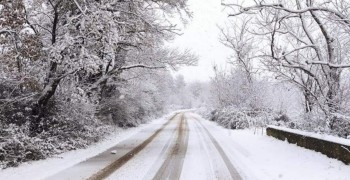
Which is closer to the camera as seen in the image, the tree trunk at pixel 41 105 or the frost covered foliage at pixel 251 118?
the tree trunk at pixel 41 105

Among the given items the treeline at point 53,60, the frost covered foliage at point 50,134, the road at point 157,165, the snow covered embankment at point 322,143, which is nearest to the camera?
the road at point 157,165

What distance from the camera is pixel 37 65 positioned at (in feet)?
48.4

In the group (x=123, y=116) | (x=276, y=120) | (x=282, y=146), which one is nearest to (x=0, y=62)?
(x=282, y=146)

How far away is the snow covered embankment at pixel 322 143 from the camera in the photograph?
1088 cm

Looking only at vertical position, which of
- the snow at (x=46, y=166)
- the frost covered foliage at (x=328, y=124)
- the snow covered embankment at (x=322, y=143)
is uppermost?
the frost covered foliage at (x=328, y=124)

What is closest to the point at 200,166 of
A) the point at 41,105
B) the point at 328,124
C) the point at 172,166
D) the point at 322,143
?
the point at 172,166

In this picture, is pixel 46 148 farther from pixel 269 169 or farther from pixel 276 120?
pixel 276 120

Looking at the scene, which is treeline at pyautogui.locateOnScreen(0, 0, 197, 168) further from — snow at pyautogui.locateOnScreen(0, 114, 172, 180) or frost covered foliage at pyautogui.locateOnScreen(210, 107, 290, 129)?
frost covered foliage at pyautogui.locateOnScreen(210, 107, 290, 129)

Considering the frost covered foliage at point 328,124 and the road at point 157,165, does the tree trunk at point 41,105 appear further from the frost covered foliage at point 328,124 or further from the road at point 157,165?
the frost covered foliage at point 328,124

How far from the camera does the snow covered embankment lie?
1088 centimetres

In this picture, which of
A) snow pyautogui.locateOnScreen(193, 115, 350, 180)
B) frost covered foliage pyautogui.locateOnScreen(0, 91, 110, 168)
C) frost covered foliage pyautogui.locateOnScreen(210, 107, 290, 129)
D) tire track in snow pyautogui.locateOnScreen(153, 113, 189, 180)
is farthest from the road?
frost covered foliage pyautogui.locateOnScreen(210, 107, 290, 129)

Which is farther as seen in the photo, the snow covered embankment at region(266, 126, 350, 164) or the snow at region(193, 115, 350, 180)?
the snow covered embankment at region(266, 126, 350, 164)

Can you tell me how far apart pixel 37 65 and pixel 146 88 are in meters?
22.6

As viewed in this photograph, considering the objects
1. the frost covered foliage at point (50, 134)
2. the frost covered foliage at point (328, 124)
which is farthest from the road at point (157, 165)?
the frost covered foliage at point (328, 124)
